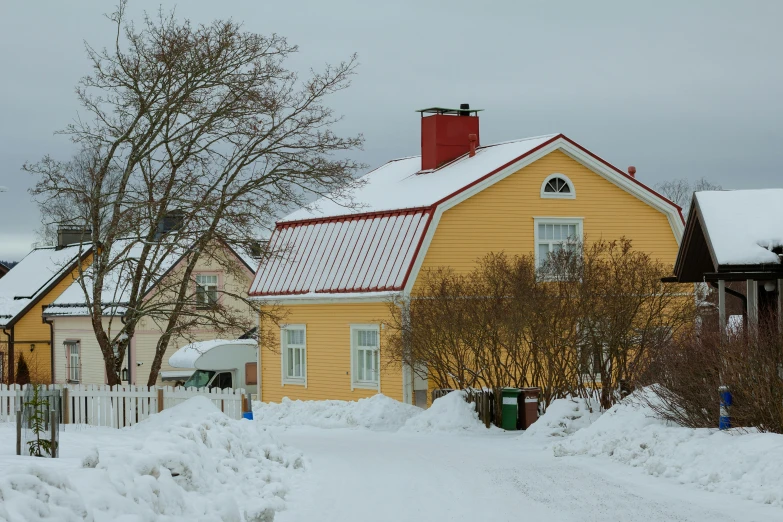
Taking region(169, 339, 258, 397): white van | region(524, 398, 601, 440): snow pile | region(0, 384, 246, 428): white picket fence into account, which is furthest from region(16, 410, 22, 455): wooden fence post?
region(169, 339, 258, 397): white van

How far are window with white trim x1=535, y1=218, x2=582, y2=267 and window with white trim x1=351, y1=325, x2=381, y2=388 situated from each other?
16.2 feet

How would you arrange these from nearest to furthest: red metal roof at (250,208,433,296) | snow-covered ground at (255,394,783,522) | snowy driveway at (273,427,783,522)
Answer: snowy driveway at (273,427,783,522) → snow-covered ground at (255,394,783,522) → red metal roof at (250,208,433,296)

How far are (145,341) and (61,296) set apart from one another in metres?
5.58

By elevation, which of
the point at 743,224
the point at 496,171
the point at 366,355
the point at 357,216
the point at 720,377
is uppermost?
the point at 496,171

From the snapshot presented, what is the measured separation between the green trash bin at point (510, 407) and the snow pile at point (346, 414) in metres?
2.78

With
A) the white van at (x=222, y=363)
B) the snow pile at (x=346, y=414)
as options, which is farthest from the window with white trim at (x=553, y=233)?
the white van at (x=222, y=363)

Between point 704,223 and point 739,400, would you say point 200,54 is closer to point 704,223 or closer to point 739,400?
point 704,223

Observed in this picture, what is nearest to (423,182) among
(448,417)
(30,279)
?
(448,417)

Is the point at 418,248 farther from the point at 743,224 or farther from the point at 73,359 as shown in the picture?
the point at 73,359

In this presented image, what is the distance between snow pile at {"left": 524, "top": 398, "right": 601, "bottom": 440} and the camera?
22281mm

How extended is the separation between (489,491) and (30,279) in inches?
1614

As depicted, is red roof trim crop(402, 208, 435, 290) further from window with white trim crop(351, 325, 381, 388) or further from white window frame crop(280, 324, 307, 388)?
white window frame crop(280, 324, 307, 388)

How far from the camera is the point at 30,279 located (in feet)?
172

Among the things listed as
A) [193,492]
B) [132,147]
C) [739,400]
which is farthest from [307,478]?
[132,147]
